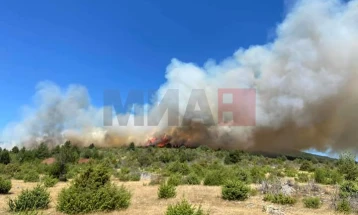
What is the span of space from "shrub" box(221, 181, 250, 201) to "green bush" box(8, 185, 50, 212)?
11.3 meters

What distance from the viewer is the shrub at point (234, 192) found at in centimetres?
2258

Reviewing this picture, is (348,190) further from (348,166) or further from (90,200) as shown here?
(90,200)

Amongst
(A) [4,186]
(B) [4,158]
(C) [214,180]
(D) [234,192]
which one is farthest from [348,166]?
(B) [4,158]

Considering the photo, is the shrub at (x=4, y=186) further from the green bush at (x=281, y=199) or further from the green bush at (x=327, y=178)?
the green bush at (x=327, y=178)

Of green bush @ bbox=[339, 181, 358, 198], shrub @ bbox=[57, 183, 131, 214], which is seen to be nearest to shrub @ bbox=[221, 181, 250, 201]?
green bush @ bbox=[339, 181, 358, 198]

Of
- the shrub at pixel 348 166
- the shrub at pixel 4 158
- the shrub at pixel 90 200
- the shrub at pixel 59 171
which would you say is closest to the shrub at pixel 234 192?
the shrub at pixel 90 200

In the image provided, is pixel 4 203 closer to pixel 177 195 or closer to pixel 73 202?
pixel 73 202

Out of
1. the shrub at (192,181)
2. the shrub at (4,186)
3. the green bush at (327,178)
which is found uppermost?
the shrub at (4,186)

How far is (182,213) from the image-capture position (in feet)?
46.0

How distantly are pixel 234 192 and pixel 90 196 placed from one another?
971 cm

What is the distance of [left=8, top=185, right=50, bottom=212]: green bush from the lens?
58.0ft

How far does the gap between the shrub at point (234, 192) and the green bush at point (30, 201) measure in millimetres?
11336

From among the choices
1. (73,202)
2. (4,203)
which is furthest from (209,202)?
(4,203)

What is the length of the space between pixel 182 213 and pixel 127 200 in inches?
246
